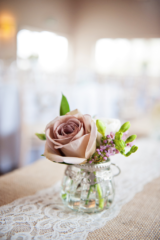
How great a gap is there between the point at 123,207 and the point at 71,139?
218 millimetres

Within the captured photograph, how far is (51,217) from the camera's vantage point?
439mm

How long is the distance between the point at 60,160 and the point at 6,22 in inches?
186

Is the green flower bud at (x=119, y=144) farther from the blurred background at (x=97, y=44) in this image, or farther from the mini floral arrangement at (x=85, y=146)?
the blurred background at (x=97, y=44)

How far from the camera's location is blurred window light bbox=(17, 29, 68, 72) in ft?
15.3

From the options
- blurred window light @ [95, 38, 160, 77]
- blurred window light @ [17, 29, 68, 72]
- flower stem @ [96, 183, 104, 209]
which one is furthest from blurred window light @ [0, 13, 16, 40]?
flower stem @ [96, 183, 104, 209]

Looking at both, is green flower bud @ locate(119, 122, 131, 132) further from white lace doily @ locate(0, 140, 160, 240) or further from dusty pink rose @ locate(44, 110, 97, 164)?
white lace doily @ locate(0, 140, 160, 240)

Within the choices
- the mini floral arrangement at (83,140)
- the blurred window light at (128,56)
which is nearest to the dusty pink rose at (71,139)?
the mini floral arrangement at (83,140)

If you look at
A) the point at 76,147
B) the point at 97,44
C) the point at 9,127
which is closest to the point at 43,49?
the point at 97,44

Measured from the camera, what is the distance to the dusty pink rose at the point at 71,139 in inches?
14.8

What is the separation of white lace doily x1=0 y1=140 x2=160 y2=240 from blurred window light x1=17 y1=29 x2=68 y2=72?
426 cm

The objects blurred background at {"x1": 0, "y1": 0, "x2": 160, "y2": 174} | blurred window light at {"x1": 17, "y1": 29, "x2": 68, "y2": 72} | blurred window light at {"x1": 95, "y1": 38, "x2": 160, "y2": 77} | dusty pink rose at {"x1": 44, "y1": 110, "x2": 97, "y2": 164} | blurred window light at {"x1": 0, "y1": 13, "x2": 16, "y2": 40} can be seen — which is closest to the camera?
dusty pink rose at {"x1": 44, "y1": 110, "x2": 97, "y2": 164}

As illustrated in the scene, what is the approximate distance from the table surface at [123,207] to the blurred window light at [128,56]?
5034 millimetres

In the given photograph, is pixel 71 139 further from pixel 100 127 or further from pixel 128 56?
pixel 128 56

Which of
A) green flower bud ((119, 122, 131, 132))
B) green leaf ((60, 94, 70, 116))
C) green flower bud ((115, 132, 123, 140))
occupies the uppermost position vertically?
green leaf ((60, 94, 70, 116))
